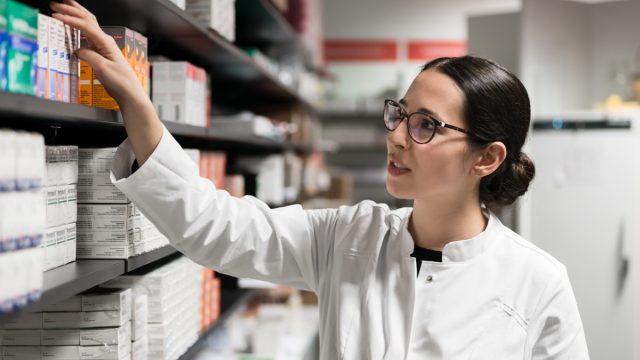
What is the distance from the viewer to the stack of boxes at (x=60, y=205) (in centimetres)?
143

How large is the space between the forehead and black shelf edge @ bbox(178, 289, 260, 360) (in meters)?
1.15

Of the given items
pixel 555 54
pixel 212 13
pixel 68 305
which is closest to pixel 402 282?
pixel 68 305

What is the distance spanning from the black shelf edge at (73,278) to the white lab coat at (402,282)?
0.16 metres

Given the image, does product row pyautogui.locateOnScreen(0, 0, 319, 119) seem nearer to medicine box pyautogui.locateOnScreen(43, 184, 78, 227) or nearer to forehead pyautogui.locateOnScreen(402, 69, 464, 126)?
medicine box pyautogui.locateOnScreen(43, 184, 78, 227)

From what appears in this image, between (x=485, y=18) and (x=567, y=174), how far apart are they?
163cm

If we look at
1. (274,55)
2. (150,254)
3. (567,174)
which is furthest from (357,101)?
(150,254)

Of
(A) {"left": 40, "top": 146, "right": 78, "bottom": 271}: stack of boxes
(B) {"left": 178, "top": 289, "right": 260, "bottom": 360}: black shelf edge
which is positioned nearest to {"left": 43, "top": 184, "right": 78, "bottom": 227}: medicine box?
(A) {"left": 40, "top": 146, "right": 78, "bottom": 271}: stack of boxes

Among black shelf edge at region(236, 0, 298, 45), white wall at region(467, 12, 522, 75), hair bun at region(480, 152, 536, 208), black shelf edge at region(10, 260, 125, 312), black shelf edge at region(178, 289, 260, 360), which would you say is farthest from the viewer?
white wall at region(467, 12, 522, 75)

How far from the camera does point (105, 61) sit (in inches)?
55.6

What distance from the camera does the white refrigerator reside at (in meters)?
4.34

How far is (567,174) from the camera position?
458 centimetres

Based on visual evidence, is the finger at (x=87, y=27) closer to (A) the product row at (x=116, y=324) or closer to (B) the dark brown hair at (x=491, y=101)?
(A) the product row at (x=116, y=324)

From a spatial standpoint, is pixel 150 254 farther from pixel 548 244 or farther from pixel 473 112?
pixel 548 244

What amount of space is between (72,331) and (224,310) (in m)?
1.37
